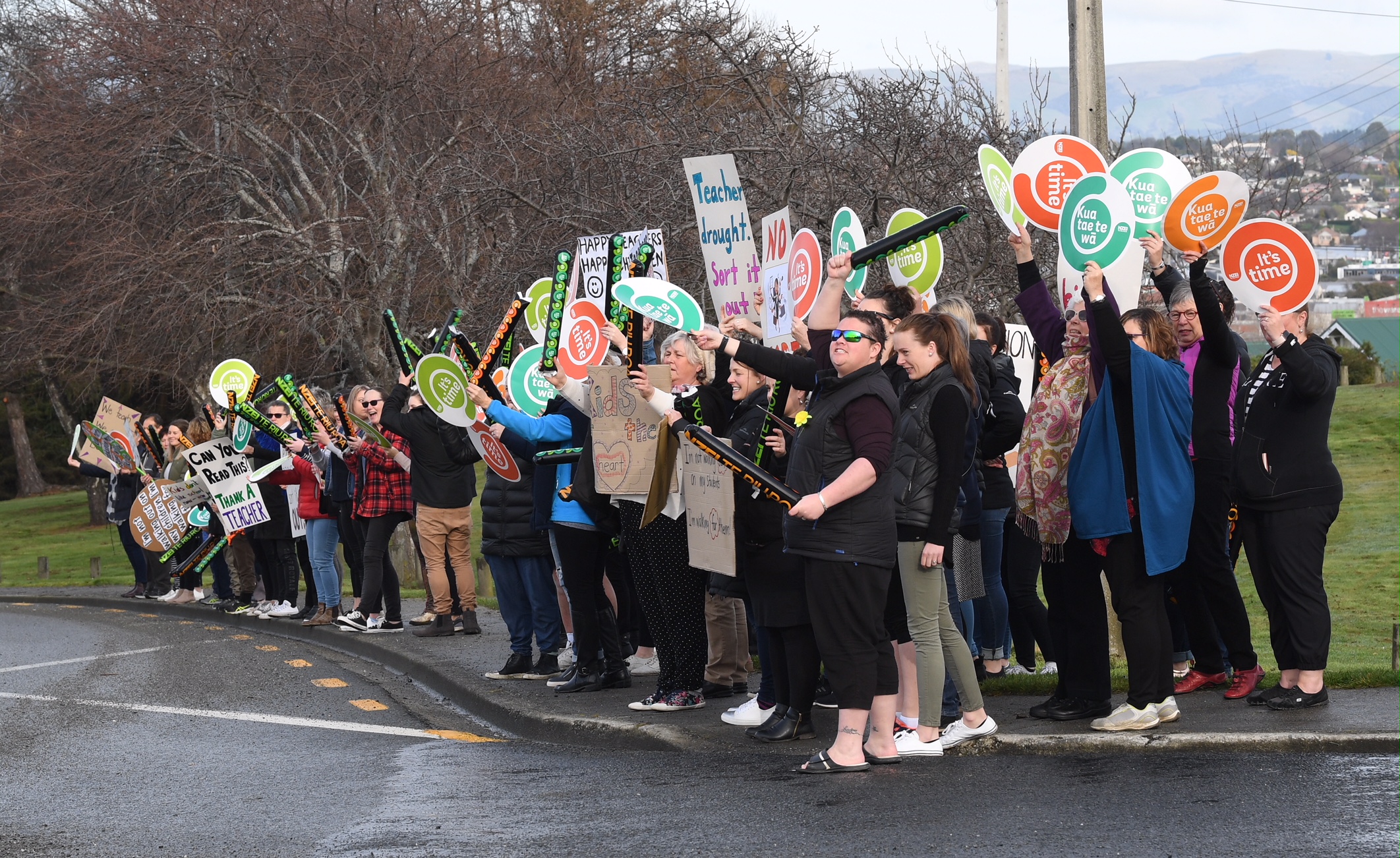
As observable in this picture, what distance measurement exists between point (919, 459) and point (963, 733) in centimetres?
125

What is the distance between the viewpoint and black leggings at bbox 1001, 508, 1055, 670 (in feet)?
26.2

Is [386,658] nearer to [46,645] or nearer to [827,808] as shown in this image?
[46,645]

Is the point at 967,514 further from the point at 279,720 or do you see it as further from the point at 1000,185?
the point at 279,720

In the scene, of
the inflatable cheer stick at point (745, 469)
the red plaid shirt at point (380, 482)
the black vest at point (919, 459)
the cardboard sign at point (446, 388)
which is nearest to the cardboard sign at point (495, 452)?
the cardboard sign at point (446, 388)

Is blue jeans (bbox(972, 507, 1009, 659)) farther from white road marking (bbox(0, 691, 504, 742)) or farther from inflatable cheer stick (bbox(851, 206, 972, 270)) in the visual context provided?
white road marking (bbox(0, 691, 504, 742))

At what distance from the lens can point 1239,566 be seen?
1923cm

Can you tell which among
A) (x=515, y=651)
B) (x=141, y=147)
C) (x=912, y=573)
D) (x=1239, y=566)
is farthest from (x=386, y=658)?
(x=1239, y=566)

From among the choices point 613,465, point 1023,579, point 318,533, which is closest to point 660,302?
point 613,465

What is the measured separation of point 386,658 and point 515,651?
2088mm

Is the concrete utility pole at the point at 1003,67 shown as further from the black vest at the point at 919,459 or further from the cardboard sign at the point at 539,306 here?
the black vest at the point at 919,459

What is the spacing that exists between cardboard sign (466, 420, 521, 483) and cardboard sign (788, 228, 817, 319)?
8.05ft

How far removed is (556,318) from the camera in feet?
26.5

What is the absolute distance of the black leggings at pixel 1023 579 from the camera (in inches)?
314

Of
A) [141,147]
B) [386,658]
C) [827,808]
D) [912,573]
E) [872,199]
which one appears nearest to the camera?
[827,808]
